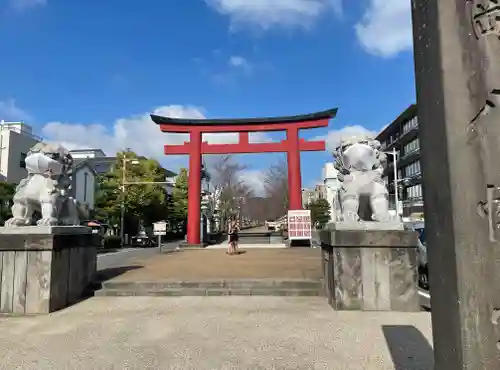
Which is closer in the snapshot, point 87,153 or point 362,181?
point 362,181

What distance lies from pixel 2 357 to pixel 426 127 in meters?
4.28

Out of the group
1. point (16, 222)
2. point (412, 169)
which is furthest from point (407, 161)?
point (16, 222)

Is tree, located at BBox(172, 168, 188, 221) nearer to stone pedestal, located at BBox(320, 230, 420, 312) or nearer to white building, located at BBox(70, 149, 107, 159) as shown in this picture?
white building, located at BBox(70, 149, 107, 159)

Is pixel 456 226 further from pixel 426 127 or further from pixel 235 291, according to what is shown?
pixel 235 291

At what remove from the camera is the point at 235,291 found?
22.0 feet

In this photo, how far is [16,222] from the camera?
5.96 m

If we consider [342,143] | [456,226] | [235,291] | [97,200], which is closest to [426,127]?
[456,226]

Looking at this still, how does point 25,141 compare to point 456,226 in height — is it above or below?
above

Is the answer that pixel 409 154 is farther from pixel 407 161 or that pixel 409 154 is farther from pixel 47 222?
pixel 47 222

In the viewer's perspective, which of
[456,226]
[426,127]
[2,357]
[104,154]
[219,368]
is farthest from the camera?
[104,154]

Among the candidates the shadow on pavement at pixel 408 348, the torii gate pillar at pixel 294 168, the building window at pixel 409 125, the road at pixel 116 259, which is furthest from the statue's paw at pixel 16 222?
the building window at pixel 409 125

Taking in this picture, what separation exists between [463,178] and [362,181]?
15.4ft

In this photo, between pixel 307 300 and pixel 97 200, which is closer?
pixel 307 300

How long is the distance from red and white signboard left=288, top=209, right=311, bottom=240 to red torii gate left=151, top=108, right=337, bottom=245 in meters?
2.10
